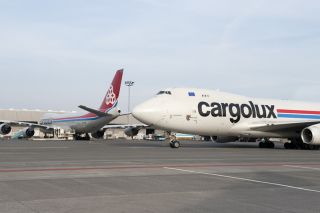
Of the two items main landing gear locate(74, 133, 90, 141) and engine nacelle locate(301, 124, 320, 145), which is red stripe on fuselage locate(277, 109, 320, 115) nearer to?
engine nacelle locate(301, 124, 320, 145)

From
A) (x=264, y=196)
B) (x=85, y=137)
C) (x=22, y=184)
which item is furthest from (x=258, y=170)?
(x=85, y=137)

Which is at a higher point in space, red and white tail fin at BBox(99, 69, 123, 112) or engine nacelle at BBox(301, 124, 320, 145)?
red and white tail fin at BBox(99, 69, 123, 112)

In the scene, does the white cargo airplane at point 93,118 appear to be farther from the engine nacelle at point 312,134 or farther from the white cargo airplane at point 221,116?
the engine nacelle at point 312,134

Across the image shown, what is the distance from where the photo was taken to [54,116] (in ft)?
196

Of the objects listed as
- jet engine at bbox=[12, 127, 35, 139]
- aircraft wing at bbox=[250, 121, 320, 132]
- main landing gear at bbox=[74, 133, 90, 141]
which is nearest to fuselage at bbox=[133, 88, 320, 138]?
aircraft wing at bbox=[250, 121, 320, 132]

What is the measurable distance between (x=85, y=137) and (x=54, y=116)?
698 centimetres

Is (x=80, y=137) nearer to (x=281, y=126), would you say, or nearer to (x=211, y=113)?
(x=211, y=113)

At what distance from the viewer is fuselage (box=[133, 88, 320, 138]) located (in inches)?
1095

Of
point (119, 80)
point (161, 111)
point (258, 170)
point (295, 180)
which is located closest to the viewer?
point (295, 180)

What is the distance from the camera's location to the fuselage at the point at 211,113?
2781 cm

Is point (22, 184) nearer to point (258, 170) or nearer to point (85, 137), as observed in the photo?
point (258, 170)

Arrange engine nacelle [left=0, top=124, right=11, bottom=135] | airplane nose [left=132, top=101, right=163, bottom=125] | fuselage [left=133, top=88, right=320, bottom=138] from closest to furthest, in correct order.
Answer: airplane nose [left=132, top=101, right=163, bottom=125] < fuselage [left=133, top=88, right=320, bottom=138] < engine nacelle [left=0, top=124, right=11, bottom=135]

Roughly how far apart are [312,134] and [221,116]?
6.14 metres

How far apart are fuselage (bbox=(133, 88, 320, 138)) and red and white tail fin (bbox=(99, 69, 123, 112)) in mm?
20454
